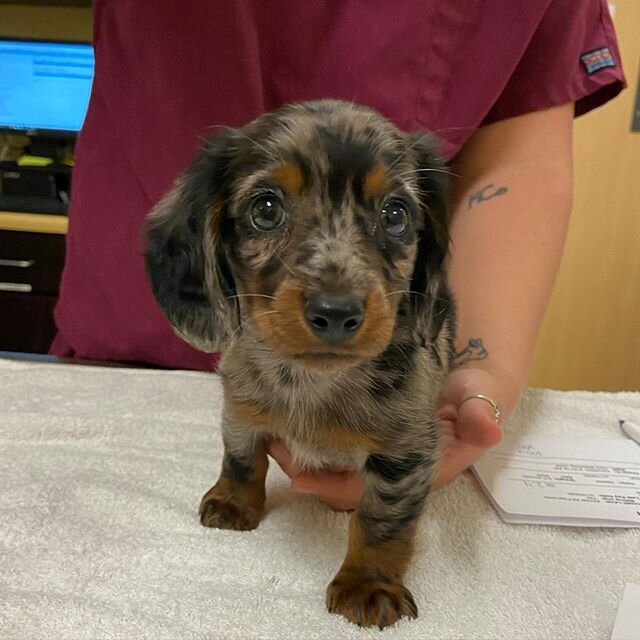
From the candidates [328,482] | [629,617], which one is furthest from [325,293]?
[629,617]

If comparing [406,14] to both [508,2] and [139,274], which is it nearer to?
[508,2]

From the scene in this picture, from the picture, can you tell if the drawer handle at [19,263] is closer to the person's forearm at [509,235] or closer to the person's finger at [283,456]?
the person's forearm at [509,235]

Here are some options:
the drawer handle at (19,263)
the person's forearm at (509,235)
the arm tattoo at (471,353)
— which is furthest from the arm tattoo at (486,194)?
the drawer handle at (19,263)

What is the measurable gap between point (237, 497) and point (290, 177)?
19.3 inches

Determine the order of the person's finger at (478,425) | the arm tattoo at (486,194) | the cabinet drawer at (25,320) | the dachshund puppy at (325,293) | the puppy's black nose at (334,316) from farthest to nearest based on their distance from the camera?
the cabinet drawer at (25,320), the arm tattoo at (486,194), the person's finger at (478,425), the dachshund puppy at (325,293), the puppy's black nose at (334,316)

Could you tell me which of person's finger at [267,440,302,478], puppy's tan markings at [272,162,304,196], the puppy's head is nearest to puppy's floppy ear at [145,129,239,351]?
the puppy's head

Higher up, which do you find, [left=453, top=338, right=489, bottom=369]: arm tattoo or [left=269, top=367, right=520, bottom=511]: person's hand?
[left=453, top=338, right=489, bottom=369]: arm tattoo

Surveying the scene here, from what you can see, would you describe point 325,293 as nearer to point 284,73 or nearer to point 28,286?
point 284,73

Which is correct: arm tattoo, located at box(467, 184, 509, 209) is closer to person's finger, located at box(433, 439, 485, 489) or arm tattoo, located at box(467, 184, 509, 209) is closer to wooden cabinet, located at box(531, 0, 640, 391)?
person's finger, located at box(433, 439, 485, 489)

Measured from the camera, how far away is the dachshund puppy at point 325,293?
843 millimetres

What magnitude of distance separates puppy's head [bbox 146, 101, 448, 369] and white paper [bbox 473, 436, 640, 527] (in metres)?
0.35

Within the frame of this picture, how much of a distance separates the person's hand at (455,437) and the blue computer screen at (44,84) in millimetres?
2636

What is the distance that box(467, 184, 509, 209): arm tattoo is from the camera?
4.53 feet

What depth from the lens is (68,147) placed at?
3.33 metres
